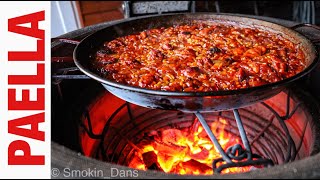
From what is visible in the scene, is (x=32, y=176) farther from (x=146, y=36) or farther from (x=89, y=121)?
(x=146, y=36)

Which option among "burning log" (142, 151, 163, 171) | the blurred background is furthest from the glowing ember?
the blurred background

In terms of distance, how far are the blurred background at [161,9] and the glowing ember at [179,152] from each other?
1913mm

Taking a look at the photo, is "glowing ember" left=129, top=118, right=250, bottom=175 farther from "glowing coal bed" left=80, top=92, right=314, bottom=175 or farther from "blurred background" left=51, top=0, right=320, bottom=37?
"blurred background" left=51, top=0, right=320, bottom=37

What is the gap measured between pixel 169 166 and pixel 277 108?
0.85m

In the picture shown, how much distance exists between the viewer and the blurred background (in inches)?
161

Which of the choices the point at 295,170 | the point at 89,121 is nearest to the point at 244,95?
the point at 295,170

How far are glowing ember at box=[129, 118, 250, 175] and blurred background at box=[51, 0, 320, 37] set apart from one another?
6.28ft

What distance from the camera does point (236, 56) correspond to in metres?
2.21

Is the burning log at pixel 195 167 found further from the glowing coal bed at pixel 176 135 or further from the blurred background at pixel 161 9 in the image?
the blurred background at pixel 161 9

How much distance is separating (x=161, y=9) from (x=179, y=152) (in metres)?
2.25

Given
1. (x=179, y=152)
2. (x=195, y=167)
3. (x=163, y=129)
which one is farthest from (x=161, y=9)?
(x=195, y=167)

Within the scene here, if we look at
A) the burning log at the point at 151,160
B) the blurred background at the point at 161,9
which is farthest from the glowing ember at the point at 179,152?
the blurred background at the point at 161,9

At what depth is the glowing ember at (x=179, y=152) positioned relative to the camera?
7.60 ft

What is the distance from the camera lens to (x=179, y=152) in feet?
7.79
